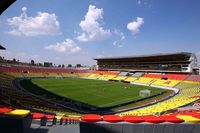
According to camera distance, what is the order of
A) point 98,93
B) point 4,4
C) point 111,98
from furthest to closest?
point 98,93 → point 111,98 → point 4,4

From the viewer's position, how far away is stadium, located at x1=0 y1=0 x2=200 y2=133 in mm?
7086

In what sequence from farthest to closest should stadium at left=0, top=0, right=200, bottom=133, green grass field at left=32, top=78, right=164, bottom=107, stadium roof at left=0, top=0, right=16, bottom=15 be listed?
green grass field at left=32, top=78, right=164, bottom=107 → stadium at left=0, top=0, right=200, bottom=133 → stadium roof at left=0, top=0, right=16, bottom=15

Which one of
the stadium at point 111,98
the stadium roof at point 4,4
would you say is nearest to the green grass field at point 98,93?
the stadium at point 111,98

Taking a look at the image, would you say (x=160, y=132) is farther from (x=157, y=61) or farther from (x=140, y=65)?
(x=140, y=65)

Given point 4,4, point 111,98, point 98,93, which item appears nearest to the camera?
point 4,4

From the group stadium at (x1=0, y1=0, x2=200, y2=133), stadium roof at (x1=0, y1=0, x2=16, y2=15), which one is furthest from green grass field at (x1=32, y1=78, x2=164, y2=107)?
stadium roof at (x1=0, y1=0, x2=16, y2=15)

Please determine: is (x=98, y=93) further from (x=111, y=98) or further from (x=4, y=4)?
(x=4, y=4)

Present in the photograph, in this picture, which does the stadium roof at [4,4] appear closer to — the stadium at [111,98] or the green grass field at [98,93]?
the stadium at [111,98]

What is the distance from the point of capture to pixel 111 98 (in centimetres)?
5219

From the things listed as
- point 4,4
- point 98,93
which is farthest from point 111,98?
point 4,4

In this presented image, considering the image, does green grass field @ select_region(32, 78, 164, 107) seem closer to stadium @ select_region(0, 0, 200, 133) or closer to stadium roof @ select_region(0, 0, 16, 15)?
stadium @ select_region(0, 0, 200, 133)

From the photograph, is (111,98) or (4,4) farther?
(111,98)

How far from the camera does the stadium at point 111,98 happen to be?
7.09 metres

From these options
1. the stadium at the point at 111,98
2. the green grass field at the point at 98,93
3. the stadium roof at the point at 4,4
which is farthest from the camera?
the green grass field at the point at 98,93
